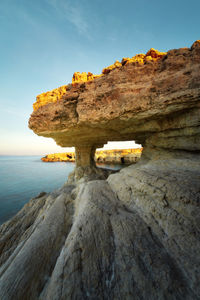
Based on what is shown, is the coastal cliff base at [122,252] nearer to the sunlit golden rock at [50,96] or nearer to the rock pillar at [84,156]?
the sunlit golden rock at [50,96]

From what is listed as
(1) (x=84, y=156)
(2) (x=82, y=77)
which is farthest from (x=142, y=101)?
(1) (x=84, y=156)

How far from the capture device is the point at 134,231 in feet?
7.13

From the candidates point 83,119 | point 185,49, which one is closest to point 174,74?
point 185,49

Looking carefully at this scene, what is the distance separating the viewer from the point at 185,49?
5.17 metres

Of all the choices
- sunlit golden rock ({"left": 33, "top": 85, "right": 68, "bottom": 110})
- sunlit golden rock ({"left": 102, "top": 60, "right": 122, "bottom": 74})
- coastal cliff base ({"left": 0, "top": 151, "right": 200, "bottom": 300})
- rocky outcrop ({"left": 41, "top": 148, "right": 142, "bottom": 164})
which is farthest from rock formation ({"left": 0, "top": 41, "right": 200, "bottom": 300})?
rocky outcrop ({"left": 41, "top": 148, "right": 142, "bottom": 164})

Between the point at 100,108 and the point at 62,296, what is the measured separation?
645 cm

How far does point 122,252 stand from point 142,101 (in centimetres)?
573

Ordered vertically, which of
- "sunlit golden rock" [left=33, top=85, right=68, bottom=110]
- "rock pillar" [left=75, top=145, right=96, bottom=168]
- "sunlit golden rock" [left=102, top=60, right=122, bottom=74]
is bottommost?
"rock pillar" [left=75, top=145, right=96, bottom=168]

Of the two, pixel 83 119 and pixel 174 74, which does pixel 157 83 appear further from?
pixel 83 119

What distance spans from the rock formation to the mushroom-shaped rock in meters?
0.05

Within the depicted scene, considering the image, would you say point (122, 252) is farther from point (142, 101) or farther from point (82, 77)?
point (82, 77)

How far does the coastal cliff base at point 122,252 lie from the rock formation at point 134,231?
0.01 meters

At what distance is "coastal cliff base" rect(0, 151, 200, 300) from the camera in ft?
4.80

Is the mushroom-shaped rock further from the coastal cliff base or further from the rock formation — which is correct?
the coastal cliff base
